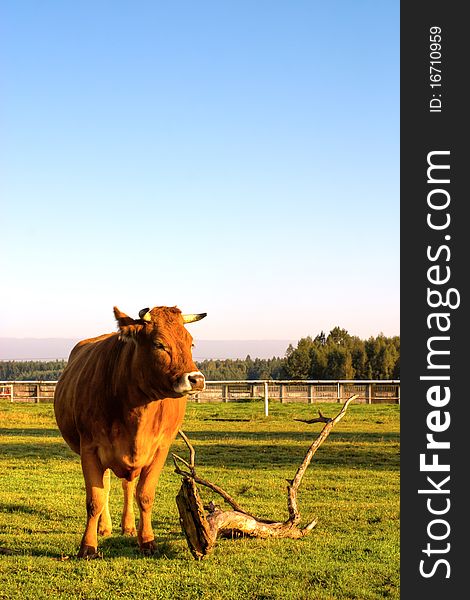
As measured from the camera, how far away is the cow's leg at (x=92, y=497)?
7.77 metres

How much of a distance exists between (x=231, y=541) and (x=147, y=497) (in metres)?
1.12

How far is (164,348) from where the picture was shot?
24.1 feet

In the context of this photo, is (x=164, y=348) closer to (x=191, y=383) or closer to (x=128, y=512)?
(x=191, y=383)

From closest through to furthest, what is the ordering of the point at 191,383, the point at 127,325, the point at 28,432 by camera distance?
the point at 191,383 < the point at 127,325 < the point at 28,432

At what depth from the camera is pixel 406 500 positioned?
700 cm

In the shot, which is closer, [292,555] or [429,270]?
[429,270]

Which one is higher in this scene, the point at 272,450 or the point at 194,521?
the point at 194,521

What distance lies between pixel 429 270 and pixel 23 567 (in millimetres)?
4607

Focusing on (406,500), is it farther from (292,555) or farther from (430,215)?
(430,215)

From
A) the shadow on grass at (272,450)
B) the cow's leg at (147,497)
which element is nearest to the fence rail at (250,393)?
the shadow on grass at (272,450)

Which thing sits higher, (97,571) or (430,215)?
(430,215)

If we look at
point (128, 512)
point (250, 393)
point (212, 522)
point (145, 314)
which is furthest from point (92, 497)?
point (250, 393)

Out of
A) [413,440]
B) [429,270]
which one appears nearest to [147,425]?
[413,440]

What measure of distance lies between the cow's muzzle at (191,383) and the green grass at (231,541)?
1.66 metres
